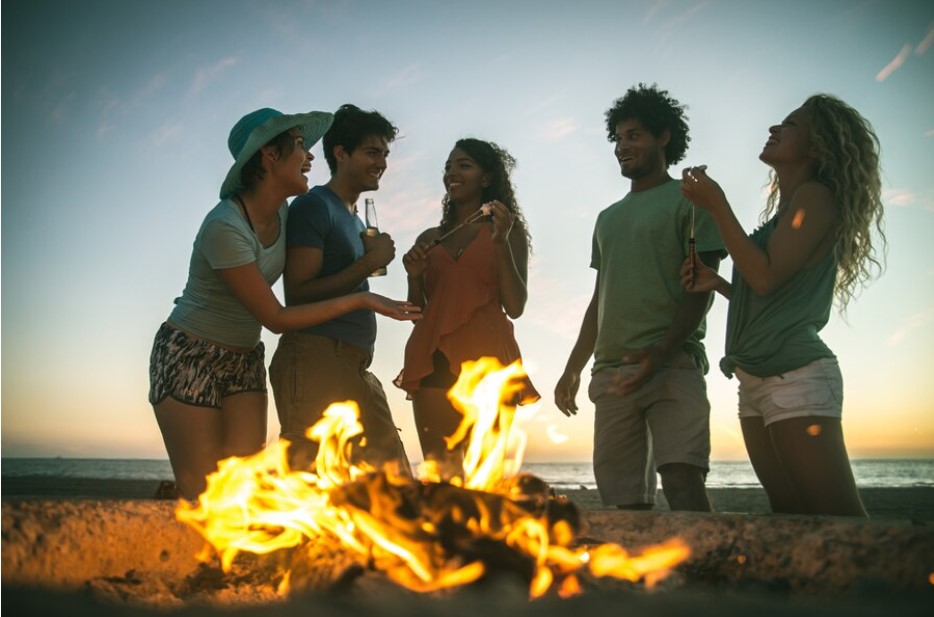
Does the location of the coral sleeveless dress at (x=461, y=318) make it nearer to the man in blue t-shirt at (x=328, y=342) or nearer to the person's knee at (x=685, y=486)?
the man in blue t-shirt at (x=328, y=342)

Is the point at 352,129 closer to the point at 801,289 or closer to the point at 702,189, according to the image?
the point at 702,189

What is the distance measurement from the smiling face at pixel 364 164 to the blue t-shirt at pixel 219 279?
2.89 ft

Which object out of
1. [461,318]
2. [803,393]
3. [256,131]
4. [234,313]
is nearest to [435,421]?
[461,318]

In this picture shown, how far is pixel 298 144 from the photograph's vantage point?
4078 millimetres

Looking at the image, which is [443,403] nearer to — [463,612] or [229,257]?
[229,257]

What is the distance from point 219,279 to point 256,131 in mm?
829

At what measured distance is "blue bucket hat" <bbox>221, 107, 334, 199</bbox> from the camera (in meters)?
3.87

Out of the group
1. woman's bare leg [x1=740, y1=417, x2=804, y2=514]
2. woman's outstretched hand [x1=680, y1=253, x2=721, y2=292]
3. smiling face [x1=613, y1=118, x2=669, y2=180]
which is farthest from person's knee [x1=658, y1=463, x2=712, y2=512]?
smiling face [x1=613, y1=118, x2=669, y2=180]

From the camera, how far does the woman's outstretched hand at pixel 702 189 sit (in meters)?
3.53

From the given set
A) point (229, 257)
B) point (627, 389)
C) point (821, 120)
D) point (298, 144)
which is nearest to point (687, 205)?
point (821, 120)

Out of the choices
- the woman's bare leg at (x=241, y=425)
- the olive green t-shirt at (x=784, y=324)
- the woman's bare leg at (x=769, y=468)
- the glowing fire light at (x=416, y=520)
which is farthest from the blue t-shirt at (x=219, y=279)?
the woman's bare leg at (x=769, y=468)

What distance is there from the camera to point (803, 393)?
3.10 meters

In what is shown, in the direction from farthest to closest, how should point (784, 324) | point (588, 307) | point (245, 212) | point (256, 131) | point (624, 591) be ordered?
point (588, 307) < point (256, 131) < point (245, 212) < point (784, 324) < point (624, 591)

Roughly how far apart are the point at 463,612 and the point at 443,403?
2.15 m
